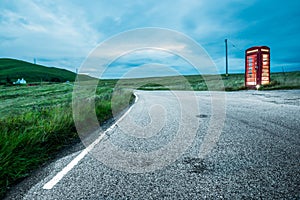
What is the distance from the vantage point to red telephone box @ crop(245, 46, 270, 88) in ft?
63.0

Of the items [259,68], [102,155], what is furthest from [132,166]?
[259,68]

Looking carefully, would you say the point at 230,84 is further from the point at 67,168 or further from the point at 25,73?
the point at 25,73

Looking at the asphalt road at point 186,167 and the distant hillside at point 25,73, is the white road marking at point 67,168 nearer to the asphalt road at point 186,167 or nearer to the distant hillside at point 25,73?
the asphalt road at point 186,167

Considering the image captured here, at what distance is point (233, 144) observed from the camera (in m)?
3.92

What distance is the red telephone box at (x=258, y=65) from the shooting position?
19203mm

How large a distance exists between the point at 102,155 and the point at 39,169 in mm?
1000

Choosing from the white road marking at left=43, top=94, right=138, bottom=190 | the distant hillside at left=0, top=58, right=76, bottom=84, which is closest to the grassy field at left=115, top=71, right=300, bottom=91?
the white road marking at left=43, top=94, right=138, bottom=190

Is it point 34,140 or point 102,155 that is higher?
point 34,140

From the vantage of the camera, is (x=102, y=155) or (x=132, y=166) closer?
(x=132, y=166)

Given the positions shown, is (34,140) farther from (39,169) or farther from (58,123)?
(58,123)

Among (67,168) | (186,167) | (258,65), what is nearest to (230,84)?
(258,65)

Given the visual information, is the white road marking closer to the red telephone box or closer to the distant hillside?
the red telephone box

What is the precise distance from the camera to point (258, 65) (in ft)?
63.5

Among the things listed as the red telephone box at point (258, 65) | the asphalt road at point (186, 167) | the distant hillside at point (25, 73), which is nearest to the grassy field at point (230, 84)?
the red telephone box at point (258, 65)
